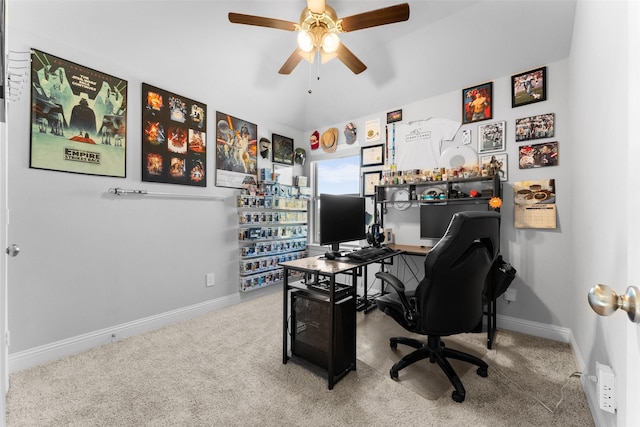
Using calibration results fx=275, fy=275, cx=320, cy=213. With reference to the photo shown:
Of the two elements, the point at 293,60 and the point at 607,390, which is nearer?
the point at 607,390

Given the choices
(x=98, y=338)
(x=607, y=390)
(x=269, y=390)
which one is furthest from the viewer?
(x=98, y=338)

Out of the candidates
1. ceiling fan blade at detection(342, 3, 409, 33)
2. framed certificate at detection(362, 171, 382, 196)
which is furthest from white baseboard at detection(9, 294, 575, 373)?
ceiling fan blade at detection(342, 3, 409, 33)

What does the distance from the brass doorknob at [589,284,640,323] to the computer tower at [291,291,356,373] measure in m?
1.40

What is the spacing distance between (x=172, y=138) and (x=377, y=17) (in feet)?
7.30

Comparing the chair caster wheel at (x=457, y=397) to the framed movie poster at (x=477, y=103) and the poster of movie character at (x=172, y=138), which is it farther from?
the poster of movie character at (x=172, y=138)

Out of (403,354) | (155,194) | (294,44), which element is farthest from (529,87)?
(155,194)

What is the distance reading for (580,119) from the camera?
1.99 meters

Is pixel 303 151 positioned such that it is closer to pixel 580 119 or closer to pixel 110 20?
pixel 110 20

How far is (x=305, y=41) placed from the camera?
2117mm

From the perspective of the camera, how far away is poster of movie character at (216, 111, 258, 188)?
10.8 ft

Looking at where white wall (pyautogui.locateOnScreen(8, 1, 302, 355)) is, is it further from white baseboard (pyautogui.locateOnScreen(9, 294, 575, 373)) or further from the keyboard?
the keyboard

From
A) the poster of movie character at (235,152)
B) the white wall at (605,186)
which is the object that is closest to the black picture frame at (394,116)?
the white wall at (605,186)

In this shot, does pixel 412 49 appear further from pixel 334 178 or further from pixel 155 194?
pixel 155 194

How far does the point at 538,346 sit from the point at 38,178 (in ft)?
13.8
